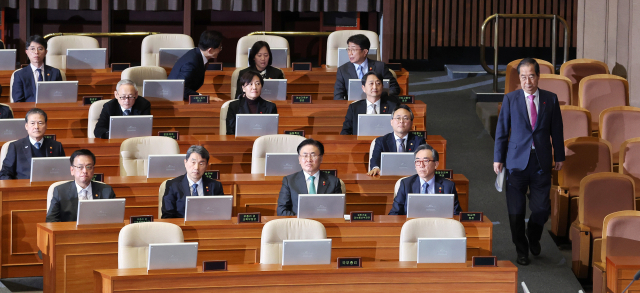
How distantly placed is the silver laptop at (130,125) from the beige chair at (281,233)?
59.6 inches

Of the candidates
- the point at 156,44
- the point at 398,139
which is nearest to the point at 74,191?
the point at 398,139

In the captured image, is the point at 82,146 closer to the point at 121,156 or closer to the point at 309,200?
the point at 121,156

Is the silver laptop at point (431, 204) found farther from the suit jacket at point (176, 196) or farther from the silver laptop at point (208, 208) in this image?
the suit jacket at point (176, 196)

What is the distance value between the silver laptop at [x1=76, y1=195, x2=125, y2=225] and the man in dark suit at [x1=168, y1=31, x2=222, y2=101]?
2.01 meters

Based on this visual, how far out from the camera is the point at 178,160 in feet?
15.1

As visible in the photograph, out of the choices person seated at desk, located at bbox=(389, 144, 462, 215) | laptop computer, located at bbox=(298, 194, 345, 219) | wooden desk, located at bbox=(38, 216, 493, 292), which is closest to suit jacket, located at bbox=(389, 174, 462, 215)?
person seated at desk, located at bbox=(389, 144, 462, 215)

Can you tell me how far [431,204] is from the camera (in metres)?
4.11

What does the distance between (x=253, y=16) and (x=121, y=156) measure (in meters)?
4.53

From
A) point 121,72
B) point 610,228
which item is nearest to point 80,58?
point 121,72

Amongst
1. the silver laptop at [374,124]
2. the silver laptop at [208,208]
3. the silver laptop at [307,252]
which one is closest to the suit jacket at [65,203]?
the silver laptop at [208,208]

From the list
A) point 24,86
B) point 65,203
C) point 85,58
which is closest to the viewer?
point 65,203

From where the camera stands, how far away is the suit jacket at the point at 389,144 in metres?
4.89

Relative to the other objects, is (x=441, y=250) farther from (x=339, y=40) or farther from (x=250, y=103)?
(x=339, y=40)

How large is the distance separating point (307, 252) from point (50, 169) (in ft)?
5.50
